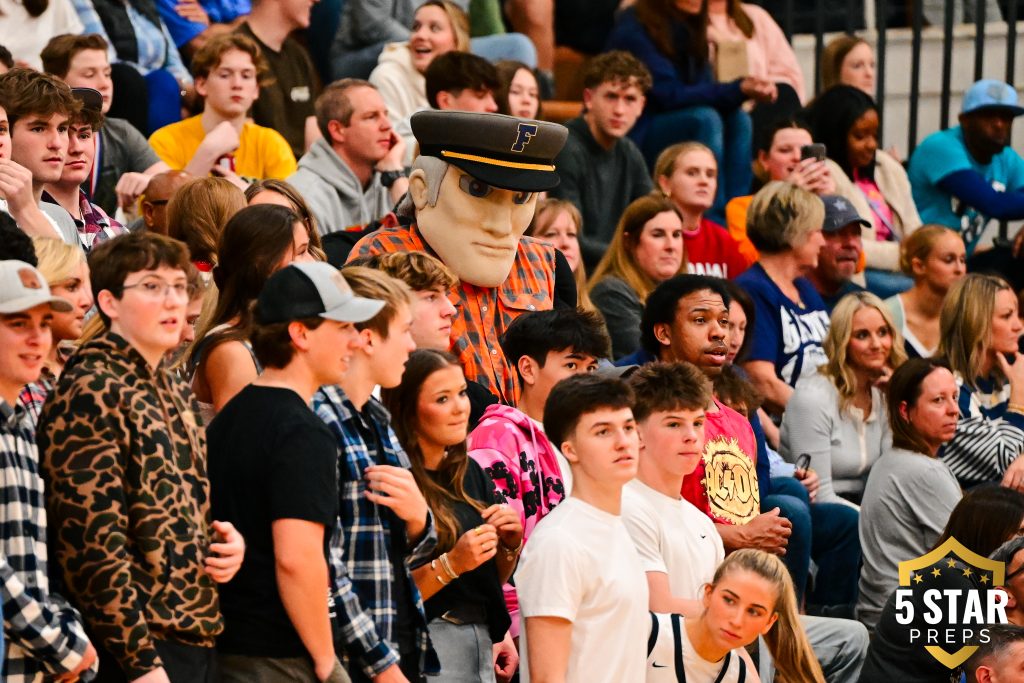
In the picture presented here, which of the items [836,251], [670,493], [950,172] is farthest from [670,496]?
[950,172]

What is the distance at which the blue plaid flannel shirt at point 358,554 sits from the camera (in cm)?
373

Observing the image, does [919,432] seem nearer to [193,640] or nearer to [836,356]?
[836,356]

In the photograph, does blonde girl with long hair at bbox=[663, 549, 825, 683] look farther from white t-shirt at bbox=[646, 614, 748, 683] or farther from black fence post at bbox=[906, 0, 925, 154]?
black fence post at bbox=[906, 0, 925, 154]

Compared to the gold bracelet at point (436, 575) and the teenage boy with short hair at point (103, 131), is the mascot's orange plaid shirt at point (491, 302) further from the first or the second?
the teenage boy with short hair at point (103, 131)

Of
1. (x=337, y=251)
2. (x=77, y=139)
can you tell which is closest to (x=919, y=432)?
(x=337, y=251)

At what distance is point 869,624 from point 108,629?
12.2 feet

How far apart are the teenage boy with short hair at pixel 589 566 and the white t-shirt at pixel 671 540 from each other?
30 cm

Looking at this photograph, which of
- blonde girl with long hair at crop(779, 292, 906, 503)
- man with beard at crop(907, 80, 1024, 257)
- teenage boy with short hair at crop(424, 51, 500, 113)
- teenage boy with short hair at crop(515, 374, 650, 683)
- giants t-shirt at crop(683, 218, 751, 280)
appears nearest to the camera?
teenage boy with short hair at crop(515, 374, 650, 683)

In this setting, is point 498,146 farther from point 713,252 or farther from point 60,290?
point 713,252

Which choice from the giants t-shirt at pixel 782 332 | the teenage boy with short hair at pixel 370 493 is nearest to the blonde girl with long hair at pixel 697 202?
the giants t-shirt at pixel 782 332

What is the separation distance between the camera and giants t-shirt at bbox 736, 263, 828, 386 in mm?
7266

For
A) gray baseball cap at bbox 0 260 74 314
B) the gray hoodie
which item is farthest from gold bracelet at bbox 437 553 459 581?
the gray hoodie

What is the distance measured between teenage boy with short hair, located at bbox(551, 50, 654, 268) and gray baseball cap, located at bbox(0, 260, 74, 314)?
4.61 m

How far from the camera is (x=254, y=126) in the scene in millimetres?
7500
